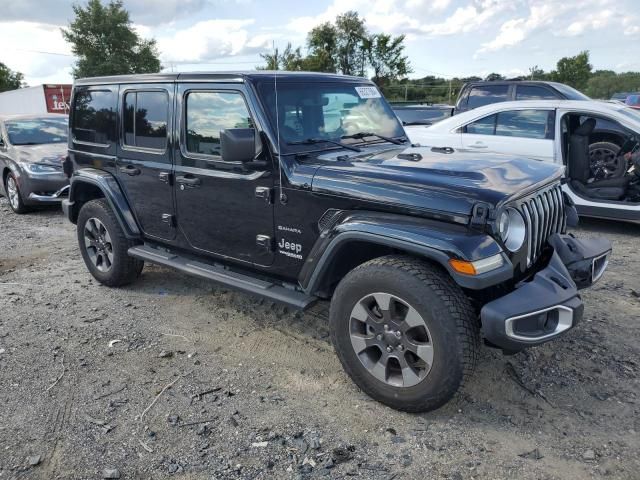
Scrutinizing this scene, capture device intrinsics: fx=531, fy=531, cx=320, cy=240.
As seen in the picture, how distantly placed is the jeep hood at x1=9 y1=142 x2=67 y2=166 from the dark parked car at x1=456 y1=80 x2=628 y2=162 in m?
6.86

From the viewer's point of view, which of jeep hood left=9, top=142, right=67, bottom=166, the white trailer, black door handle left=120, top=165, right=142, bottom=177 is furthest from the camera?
the white trailer

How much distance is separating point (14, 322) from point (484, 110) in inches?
239

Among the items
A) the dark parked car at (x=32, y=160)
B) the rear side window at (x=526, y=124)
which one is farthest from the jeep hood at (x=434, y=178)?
the dark parked car at (x=32, y=160)

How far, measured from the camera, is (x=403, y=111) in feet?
42.9

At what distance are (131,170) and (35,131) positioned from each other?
20.2ft

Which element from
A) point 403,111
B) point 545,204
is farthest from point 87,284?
point 403,111

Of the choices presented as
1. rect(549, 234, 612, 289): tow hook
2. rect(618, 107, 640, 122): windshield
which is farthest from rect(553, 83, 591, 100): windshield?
rect(549, 234, 612, 289): tow hook

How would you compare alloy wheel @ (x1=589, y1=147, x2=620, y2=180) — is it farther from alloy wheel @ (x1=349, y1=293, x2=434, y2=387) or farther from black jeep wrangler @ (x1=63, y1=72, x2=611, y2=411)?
alloy wheel @ (x1=349, y1=293, x2=434, y2=387)

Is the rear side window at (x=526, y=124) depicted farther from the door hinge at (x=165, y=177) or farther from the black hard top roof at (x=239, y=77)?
the door hinge at (x=165, y=177)

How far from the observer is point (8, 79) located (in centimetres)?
6438

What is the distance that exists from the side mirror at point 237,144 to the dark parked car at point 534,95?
5.81m

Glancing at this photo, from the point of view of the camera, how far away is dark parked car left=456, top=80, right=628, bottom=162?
7379 mm

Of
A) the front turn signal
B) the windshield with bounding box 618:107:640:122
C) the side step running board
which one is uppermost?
the windshield with bounding box 618:107:640:122

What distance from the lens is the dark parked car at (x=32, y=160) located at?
8.51 metres
